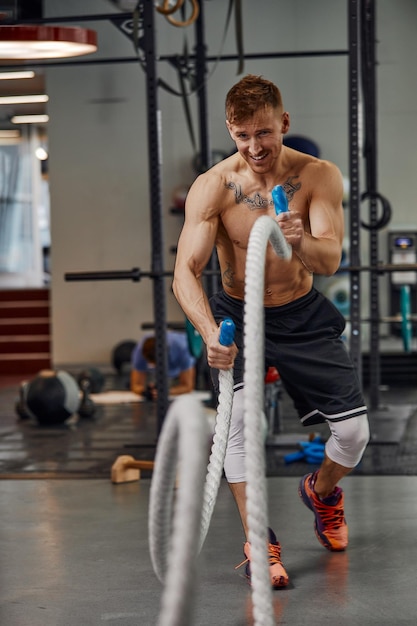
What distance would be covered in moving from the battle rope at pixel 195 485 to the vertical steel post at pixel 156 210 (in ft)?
8.59

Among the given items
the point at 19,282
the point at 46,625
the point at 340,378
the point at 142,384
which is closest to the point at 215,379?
the point at 340,378

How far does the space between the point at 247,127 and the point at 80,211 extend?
304 inches

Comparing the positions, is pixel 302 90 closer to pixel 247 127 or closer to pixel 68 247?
pixel 68 247

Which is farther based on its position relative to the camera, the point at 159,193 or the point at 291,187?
the point at 159,193

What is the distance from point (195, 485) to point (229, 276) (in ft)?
5.62

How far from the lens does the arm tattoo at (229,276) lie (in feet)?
9.91

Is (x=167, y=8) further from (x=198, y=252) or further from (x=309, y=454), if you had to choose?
(x=198, y=252)

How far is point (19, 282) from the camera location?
1384cm

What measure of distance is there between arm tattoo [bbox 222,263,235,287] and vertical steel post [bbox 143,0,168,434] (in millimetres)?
1644

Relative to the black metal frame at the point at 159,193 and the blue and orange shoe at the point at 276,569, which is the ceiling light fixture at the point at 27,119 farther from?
the blue and orange shoe at the point at 276,569

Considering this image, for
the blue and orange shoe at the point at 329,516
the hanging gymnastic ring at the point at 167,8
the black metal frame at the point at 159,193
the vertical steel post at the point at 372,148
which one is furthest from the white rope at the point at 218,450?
the vertical steel post at the point at 372,148

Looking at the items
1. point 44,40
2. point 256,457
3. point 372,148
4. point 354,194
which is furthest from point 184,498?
point 372,148

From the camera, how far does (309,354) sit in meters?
3.01

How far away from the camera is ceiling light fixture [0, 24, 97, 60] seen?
14.1 ft
